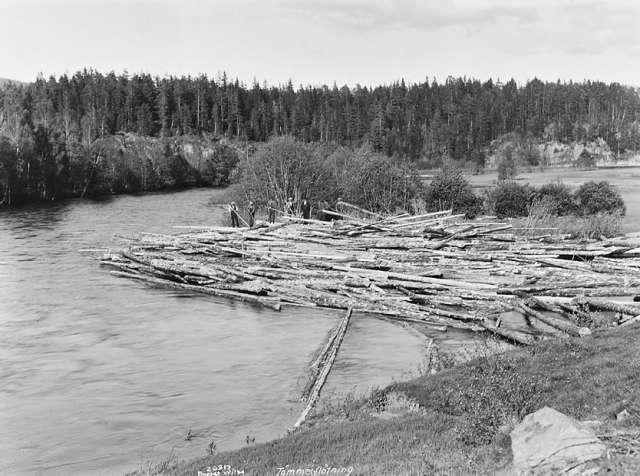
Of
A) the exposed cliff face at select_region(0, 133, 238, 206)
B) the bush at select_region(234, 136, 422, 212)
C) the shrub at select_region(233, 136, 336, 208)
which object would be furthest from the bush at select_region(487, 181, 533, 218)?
the exposed cliff face at select_region(0, 133, 238, 206)

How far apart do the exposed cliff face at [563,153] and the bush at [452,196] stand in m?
102

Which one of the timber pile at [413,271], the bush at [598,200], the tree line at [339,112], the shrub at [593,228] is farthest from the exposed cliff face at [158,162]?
the shrub at [593,228]

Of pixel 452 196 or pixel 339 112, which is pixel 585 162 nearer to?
pixel 339 112

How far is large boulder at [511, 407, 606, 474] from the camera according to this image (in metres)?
6.73

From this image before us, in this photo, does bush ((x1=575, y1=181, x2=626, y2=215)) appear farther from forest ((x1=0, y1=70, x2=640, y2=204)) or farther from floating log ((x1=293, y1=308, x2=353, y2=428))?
forest ((x1=0, y1=70, x2=640, y2=204))

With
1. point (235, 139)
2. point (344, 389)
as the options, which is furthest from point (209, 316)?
point (235, 139)

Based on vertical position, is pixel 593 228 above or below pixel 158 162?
below

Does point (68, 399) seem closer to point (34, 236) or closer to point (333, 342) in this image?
point (333, 342)

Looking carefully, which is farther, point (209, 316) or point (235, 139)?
point (235, 139)

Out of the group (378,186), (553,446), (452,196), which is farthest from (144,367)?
(452,196)

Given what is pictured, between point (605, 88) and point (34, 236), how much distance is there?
198 meters

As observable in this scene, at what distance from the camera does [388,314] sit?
70.4 feet

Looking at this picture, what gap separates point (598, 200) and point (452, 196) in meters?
10.7

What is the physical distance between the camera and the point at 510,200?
46781 millimetres
